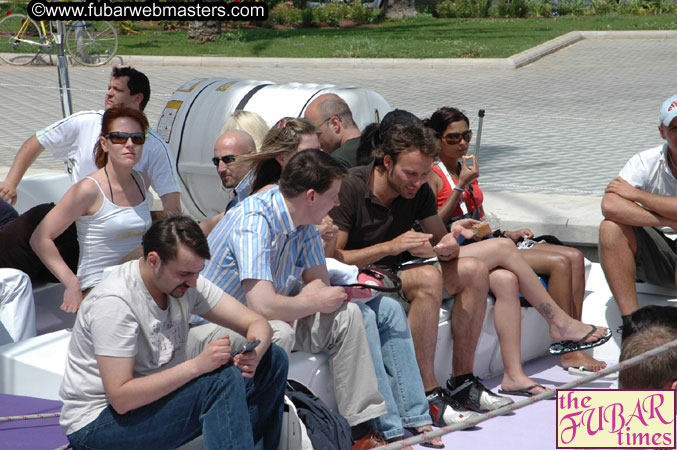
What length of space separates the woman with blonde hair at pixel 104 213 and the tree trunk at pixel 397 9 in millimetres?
22697

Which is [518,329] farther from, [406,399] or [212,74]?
[212,74]

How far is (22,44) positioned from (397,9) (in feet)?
37.5

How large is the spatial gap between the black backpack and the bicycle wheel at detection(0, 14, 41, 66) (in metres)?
14.2

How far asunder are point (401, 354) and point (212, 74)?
42.6 ft

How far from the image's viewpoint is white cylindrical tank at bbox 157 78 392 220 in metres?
6.45

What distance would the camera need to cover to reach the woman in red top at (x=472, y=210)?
4.76 meters

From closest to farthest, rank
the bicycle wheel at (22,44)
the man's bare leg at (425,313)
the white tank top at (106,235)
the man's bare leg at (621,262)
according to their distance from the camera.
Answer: the man's bare leg at (425,313), the white tank top at (106,235), the man's bare leg at (621,262), the bicycle wheel at (22,44)

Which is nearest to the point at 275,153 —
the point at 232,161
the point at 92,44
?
the point at 232,161

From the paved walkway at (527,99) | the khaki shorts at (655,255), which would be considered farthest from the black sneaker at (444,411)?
the paved walkway at (527,99)

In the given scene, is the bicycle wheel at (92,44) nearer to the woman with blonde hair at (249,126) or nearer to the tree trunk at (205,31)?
the tree trunk at (205,31)

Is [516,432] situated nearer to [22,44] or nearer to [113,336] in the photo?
[113,336]

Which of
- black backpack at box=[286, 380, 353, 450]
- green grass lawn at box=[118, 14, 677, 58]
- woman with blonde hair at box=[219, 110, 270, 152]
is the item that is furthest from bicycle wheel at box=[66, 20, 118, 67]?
black backpack at box=[286, 380, 353, 450]

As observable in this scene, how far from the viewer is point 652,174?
4918 mm

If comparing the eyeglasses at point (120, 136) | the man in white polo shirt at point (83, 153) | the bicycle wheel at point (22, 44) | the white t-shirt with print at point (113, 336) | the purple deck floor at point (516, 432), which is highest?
the bicycle wheel at point (22, 44)
